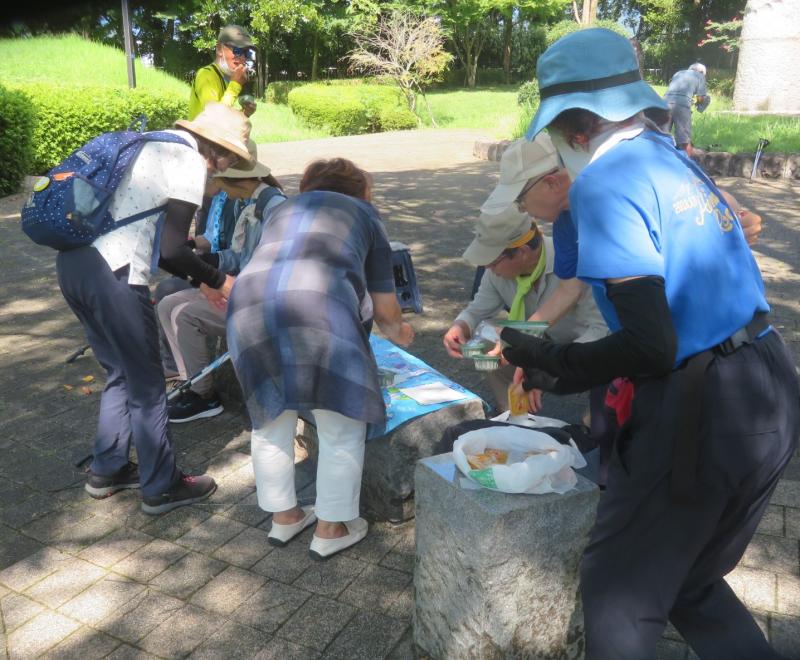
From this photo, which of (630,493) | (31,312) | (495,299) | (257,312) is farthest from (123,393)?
(31,312)

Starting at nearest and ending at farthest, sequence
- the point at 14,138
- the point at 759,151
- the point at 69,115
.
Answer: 1. the point at 14,138
2. the point at 759,151
3. the point at 69,115

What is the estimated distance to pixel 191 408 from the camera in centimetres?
439

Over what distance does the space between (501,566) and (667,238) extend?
1.05m

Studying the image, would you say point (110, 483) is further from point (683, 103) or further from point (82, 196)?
point (683, 103)

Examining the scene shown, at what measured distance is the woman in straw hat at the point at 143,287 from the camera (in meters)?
3.14

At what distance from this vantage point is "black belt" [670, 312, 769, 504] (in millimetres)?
1720

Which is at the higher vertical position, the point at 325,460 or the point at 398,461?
the point at 325,460

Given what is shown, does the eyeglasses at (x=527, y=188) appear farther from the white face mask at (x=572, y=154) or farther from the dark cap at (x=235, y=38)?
the dark cap at (x=235, y=38)

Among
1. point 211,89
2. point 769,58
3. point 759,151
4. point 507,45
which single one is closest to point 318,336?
point 211,89

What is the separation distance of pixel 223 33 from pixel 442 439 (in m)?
4.38

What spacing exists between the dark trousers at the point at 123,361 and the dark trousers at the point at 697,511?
82.1 inches

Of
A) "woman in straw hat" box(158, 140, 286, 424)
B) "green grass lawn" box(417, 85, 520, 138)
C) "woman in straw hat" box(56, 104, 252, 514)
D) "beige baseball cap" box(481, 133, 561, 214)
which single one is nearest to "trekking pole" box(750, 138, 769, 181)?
"green grass lawn" box(417, 85, 520, 138)

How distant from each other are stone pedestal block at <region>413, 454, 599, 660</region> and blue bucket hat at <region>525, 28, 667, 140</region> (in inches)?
42.3

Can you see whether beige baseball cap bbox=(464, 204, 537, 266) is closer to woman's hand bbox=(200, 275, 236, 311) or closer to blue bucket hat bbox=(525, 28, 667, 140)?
woman's hand bbox=(200, 275, 236, 311)
